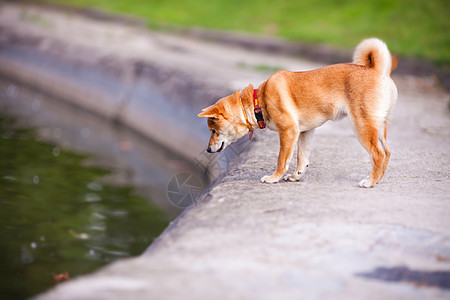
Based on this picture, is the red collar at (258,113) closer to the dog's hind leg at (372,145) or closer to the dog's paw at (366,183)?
the dog's hind leg at (372,145)

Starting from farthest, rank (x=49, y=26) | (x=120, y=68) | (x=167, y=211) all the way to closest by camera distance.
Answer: (x=49, y=26) < (x=120, y=68) < (x=167, y=211)

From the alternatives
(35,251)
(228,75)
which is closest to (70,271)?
(35,251)

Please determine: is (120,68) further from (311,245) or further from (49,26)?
(311,245)

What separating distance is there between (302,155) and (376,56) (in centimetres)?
119

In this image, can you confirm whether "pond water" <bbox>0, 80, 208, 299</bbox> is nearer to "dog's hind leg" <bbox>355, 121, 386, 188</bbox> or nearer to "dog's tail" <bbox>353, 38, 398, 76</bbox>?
"dog's hind leg" <bbox>355, 121, 386, 188</bbox>

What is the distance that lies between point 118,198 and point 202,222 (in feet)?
13.7

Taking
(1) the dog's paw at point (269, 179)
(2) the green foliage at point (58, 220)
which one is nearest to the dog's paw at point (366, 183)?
(1) the dog's paw at point (269, 179)

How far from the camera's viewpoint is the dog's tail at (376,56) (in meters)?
5.15

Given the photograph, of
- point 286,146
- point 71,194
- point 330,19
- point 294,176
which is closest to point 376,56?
point 286,146

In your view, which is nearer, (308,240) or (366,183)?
(308,240)

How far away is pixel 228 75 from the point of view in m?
11.1

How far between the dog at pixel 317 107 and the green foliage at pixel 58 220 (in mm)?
1988

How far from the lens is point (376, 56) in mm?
5168

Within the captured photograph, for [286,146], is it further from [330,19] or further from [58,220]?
[330,19]
